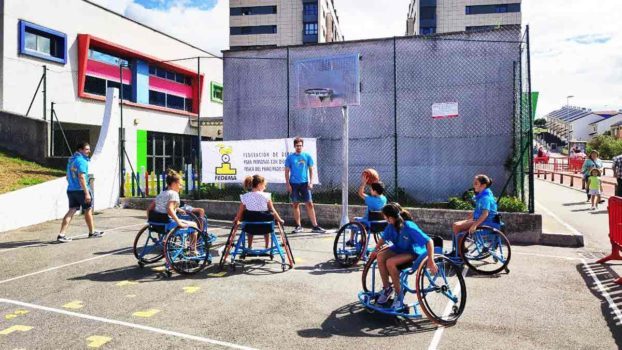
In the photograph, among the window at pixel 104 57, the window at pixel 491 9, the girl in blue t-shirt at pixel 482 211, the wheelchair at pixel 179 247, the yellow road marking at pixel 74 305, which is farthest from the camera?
the window at pixel 491 9

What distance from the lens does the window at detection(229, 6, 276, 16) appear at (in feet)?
213

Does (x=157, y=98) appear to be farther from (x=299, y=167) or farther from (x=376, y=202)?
(x=376, y=202)

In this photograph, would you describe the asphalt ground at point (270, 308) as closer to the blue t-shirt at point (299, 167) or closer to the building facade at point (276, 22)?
the blue t-shirt at point (299, 167)

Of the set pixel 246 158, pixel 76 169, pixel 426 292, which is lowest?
pixel 426 292

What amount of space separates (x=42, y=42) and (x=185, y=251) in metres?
20.2

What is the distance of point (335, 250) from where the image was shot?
22.8ft

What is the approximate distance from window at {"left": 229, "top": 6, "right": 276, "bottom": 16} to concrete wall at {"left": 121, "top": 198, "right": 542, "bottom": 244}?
58.1 m

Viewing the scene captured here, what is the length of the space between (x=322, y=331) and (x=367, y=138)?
9.47m

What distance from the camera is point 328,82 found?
12.2 m

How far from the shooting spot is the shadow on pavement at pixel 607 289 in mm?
4406

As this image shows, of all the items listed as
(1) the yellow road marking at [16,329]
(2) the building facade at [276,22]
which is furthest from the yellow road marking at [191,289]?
(2) the building facade at [276,22]

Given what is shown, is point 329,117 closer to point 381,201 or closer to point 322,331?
point 381,201

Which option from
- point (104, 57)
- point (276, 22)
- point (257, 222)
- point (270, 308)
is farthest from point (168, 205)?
point (276, 22)

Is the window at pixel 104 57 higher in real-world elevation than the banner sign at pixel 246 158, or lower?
higher
